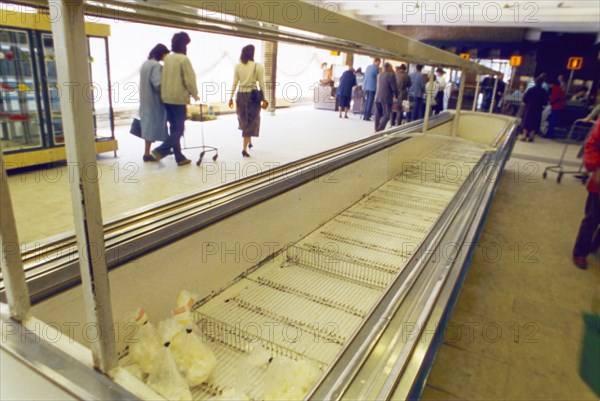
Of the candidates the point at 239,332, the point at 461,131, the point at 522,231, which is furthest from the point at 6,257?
the point at 461,131

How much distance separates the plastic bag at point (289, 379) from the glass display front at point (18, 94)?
5.11 meters

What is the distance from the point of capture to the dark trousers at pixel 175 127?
5.49 meters

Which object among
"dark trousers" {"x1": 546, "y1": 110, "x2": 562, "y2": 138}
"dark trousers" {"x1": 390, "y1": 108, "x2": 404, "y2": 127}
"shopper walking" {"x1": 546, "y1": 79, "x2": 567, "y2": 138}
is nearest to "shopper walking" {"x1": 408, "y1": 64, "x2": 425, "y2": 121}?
"dark trousers" {"x1": 390, "y1": 108, "x2": 404, "y2": 127}

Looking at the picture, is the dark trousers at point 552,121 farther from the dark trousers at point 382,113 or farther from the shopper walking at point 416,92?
the dark trousers at point 382,113

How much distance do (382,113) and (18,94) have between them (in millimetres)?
6629

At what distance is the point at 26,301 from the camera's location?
1.03 meters

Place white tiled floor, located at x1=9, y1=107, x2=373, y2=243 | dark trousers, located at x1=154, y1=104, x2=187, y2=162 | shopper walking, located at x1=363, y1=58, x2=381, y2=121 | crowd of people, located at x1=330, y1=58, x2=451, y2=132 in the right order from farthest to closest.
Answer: shopper walking, located at x1=363, y1=58, x2=381, y2=121
crowd of people, located at x1=330, y1=58, x2=451, y2=132
dark trousers, located at x1=154, y1=104, x2=187, y2=162
white tiled floor, located at x1=9, y1=107, x2=373, y2=243

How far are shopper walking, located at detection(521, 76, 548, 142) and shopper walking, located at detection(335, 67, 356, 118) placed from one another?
14.9 feet

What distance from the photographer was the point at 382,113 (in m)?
8.99

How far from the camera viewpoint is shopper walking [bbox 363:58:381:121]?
1059 cm

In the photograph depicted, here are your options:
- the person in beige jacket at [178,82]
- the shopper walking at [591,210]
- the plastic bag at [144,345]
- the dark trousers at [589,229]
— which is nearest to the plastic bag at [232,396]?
the plastic bag at [144,345]

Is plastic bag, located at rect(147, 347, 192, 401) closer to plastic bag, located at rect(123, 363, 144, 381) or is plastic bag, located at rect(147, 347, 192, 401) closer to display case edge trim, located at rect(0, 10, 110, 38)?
plastic bag, located at rect(123, 363, 144, 381)

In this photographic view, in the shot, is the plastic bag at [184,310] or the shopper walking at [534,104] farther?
the shopper walking at [534,104]

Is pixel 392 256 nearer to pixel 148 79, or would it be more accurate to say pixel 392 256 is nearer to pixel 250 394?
pixel 250 394
